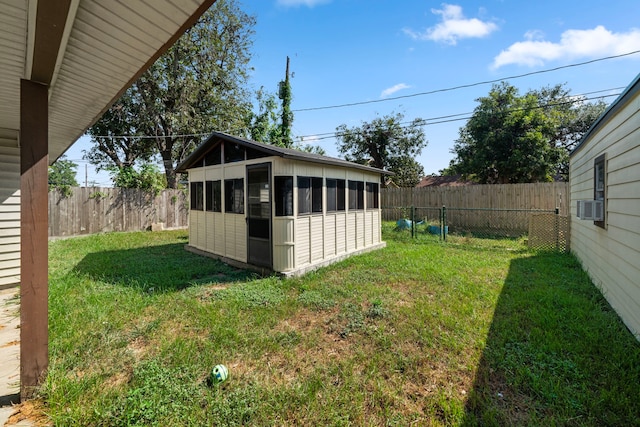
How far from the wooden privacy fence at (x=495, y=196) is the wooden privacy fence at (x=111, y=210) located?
33.6 ft

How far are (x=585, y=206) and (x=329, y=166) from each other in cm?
467

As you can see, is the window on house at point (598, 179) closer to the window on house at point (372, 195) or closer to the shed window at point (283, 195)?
the window on house at point (372, 195)

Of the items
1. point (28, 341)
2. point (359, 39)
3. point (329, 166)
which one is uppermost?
point (359, 39)

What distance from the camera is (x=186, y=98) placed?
604 inches

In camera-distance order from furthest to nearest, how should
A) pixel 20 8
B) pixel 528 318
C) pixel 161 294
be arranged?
pixel 161 294 → pixel 528 318 → pixel 20 8

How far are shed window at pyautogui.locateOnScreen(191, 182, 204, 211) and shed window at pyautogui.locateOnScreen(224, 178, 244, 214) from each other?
1282 mm

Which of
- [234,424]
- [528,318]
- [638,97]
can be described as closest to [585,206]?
[638,97]

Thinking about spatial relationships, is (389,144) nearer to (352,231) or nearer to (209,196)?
(352,231)

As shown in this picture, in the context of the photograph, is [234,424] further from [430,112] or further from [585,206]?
[430,112]

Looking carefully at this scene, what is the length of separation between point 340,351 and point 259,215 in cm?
359

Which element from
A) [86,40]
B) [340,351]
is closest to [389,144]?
[340,351]

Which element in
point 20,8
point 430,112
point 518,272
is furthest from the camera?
point 430,112

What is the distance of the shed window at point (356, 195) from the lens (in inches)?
285

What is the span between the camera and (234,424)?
189 centimetres
